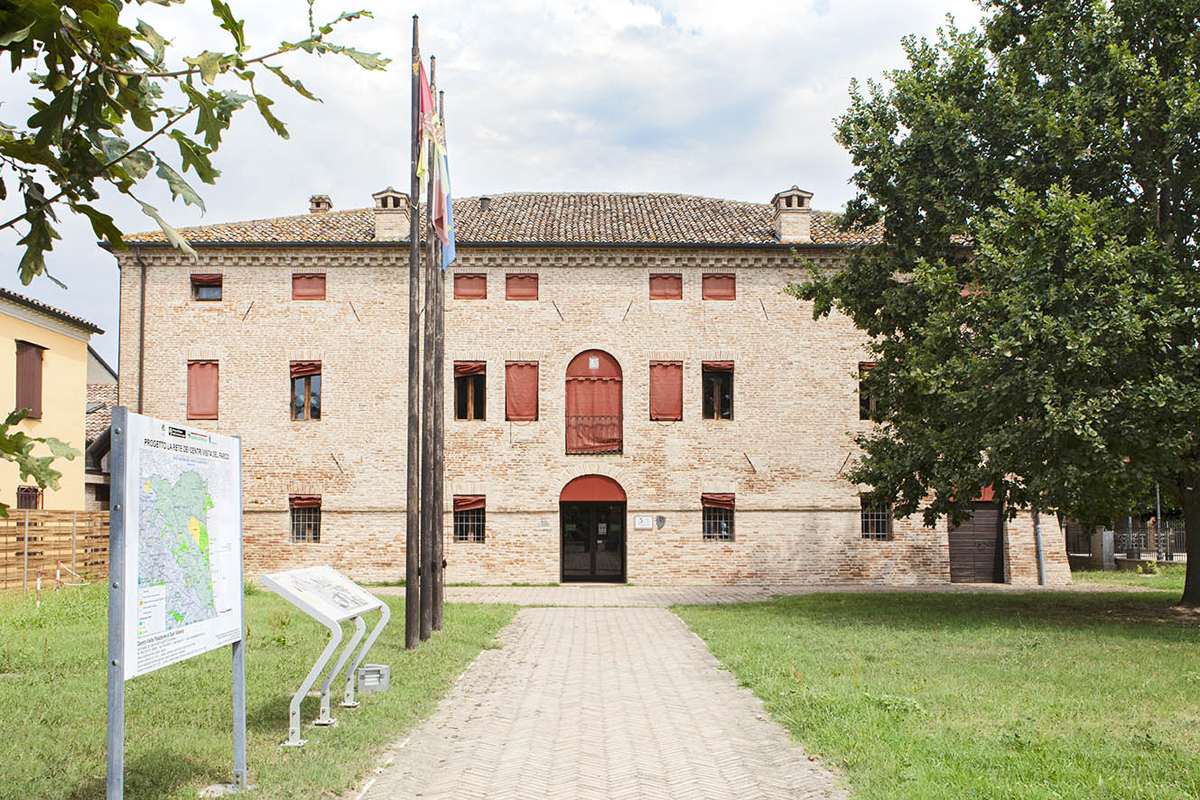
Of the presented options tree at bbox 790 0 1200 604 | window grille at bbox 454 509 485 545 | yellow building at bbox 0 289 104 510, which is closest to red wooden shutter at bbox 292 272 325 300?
yellow building at bbox 0 289 104 510

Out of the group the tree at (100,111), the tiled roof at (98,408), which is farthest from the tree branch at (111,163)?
the tiled roof at (98,408)

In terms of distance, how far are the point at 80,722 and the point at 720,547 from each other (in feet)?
68.8

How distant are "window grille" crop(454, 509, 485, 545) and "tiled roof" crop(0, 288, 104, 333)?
12.2m

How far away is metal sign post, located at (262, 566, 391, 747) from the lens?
718cm

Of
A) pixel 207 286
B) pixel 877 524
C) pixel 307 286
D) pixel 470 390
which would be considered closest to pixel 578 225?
pixel 470 390

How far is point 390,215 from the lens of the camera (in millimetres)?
28031

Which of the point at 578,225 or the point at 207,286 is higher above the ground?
the point at 578,225

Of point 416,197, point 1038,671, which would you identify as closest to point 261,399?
point 416,197

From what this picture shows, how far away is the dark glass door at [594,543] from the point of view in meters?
27.6

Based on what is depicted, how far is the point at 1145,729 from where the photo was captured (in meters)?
7.61

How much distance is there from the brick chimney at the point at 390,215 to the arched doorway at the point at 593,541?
9338 millimetres

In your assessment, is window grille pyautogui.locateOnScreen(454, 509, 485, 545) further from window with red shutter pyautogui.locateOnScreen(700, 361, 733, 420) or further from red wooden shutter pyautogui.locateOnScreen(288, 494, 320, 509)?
window with red shutter pyautogui.locateOnScreen(700, 361, 733, 420)

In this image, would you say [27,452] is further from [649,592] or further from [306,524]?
[306,524]

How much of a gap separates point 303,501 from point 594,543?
834 centimetres
